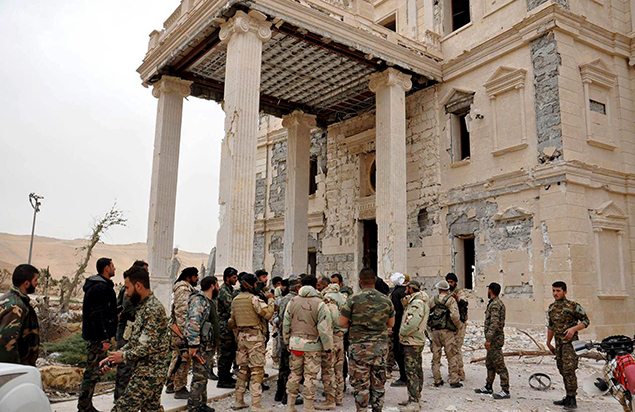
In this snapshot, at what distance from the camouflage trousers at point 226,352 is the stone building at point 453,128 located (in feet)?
11.6

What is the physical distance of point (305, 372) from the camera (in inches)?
236

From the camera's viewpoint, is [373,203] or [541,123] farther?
[373,203]

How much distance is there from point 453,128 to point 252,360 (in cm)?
1158

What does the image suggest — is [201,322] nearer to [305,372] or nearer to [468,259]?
[305,372]

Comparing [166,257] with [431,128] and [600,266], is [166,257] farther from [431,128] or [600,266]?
[600,266]

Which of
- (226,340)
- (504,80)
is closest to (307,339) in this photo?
(226,340)

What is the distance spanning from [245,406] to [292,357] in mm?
1099

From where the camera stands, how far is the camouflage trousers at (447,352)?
793 cm

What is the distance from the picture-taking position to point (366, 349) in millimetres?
5465

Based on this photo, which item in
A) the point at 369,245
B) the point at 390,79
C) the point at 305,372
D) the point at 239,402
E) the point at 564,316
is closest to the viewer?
the point at 305,372

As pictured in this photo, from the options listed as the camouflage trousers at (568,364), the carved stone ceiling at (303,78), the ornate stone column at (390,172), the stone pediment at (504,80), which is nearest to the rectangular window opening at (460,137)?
the stone pediment at (504,80)

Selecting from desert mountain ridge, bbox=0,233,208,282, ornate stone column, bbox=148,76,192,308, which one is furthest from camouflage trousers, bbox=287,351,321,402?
desert mountain ridge, bbox=0,233,208,282

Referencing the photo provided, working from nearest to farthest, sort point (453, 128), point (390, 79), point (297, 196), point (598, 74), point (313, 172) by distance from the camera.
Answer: point (598, 74), point (390, 79), point (453, 128), point (297, 196), point (313, 172)

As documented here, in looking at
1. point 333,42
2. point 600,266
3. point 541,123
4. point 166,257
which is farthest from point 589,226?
point 166,257
